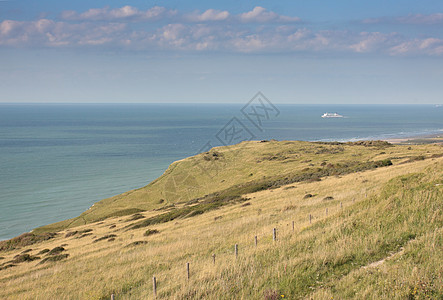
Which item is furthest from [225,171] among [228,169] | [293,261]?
[293,261]

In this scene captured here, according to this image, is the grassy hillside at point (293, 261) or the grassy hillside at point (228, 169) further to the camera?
the grassy hillside at point (228, 169)

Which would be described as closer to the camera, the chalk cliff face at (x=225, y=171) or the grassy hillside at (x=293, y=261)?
the grassy hillside at (x=293, y=261)

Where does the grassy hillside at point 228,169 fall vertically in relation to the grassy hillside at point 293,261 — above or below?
below

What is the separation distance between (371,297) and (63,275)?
53.5 feet

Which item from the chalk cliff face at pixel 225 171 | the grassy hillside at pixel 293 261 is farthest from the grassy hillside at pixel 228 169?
the grassy hillside at pixel 293 261

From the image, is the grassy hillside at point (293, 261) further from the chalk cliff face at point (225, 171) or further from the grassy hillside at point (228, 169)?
the grassy hillside at point (228, 169)

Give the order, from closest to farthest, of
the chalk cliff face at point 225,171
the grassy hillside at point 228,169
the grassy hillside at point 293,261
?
1. the grassy hillside at point 293,261
2. the chalk cliff face at point 225,171
3. the grassy hillside at point 228,169

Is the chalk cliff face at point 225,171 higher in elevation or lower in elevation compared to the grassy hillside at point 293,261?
lower

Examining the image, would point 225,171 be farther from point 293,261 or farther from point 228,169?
point 293,261

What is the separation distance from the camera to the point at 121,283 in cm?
1416

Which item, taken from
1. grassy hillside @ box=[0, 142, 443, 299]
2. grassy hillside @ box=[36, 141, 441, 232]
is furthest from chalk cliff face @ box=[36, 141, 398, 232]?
grassy hillside @ box=[0, 142, 443, 299]

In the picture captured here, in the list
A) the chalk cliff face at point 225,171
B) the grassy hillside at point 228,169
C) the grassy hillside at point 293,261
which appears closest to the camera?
the grassy hillside at point 293,261

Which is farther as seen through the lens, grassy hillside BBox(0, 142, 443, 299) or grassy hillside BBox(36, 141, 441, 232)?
grassy hillside BBox(36, 141, 441, 232)

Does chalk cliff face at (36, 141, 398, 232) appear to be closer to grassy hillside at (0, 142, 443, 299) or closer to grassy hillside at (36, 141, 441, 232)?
grassy hillside at (36, 141, 441, 232)
